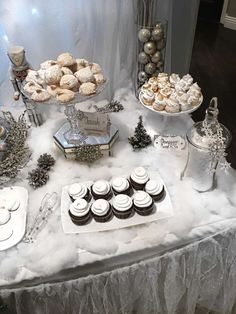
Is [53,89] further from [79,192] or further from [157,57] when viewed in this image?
[157,57]

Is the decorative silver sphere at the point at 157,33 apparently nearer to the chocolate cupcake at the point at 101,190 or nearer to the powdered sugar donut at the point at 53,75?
the powdered sugar donut at the point at 53,75

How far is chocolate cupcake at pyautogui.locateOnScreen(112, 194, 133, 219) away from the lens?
911 mm

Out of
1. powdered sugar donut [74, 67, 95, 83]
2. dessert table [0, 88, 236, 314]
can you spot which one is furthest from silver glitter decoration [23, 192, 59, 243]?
powdered sugar donut [74, 67, 95, 83]

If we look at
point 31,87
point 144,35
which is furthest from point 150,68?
point 31,87

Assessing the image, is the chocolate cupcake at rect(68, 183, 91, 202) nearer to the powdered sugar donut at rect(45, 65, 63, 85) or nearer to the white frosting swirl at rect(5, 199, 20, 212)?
the white frosting swirl at rect(5, 199, 20, 212)

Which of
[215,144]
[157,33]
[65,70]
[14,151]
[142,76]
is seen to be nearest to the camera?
[215,144]

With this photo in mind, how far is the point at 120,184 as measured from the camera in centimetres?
96

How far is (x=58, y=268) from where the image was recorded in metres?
0.85

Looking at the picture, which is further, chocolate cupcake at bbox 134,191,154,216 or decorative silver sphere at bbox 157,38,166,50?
decorative silver sphere at bbox 157,38,166,50

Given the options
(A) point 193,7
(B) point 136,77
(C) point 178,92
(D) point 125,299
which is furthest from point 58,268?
(A) point 193,7

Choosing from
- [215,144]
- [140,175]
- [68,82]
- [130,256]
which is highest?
[68,82]

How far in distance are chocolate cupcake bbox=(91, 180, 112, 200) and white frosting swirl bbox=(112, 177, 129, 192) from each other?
20 mm

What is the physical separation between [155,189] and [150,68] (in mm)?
574

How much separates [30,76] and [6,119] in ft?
0.83
